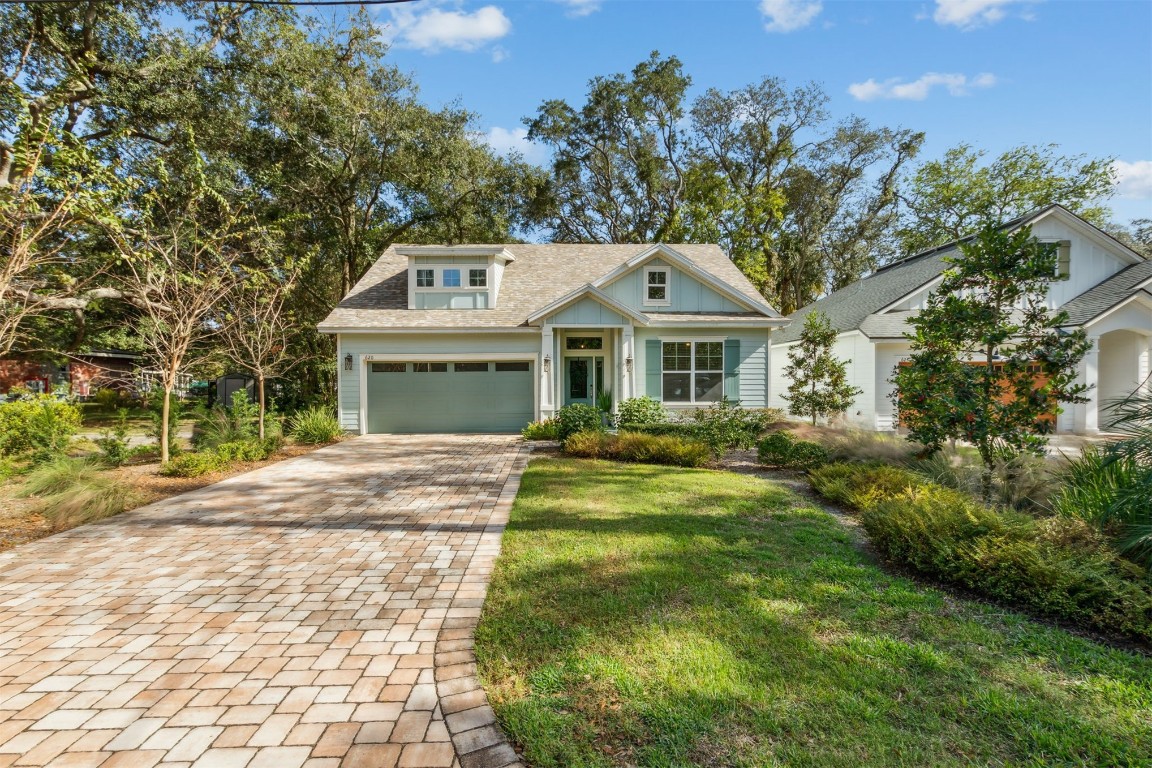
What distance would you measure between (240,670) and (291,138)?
735 inches

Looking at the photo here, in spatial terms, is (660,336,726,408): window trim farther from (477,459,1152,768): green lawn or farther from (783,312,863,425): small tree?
(477,459,1152,768): green lawn

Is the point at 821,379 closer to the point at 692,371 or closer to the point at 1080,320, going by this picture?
the point at 692,371

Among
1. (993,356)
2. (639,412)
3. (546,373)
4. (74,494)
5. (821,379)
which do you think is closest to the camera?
(993,356)

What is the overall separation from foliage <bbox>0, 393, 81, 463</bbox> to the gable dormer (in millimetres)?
7670

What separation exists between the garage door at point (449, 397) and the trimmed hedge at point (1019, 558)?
1012cm

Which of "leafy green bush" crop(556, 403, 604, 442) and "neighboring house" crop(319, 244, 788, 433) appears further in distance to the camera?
"neighboring house" crop(319, 244, 788, 433)

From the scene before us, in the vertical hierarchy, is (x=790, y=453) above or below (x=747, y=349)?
below

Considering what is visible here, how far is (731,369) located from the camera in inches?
548

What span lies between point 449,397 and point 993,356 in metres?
11.8

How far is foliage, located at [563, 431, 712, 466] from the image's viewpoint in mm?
A: 9109

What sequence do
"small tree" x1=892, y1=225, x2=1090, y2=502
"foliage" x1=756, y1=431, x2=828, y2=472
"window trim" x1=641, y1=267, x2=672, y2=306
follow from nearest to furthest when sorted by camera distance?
1. "small tree" x1=892, y1=225, x2=1090, y2=502
2. "foliage" x1=756, y1=431, x2=828, y2=472
3. "window trim" x1=641, y1=267, x2=672, y2=306

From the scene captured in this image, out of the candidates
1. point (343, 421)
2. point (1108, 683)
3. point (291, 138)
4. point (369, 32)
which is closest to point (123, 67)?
point (291, 138)

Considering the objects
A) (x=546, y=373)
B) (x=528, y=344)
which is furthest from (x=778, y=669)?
(x=528, y=344)

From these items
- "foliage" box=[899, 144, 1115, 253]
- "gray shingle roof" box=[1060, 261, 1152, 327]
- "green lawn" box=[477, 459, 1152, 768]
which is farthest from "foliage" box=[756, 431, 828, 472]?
"foliage" box=[899, 144, 1115, 253]
